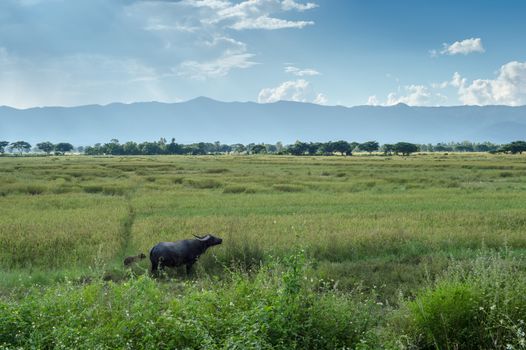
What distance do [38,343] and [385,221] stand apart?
13046 millimetres

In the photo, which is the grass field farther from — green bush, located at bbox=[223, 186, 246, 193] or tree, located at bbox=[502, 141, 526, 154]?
tree, located at bbox=[502, 141, 526, 154]

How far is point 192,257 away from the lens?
36.1 feet

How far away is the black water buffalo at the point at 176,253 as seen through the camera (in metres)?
10.5

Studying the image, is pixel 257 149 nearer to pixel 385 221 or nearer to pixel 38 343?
pixel 385 221

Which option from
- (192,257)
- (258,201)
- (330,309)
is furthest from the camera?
(258,201)

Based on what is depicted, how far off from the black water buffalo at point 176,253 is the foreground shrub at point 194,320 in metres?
3.51

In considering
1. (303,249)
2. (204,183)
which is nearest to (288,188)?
(204,183)

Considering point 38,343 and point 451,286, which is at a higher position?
point 451,286

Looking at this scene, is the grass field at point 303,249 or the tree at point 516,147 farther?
the tree at point 516,147

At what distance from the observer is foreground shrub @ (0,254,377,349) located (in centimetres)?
574

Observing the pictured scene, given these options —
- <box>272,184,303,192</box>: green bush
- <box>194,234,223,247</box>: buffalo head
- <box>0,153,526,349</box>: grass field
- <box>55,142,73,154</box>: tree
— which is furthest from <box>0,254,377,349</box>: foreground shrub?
<box>55,142,73,154</box>: tree

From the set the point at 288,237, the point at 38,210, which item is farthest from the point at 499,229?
the point at 38,210

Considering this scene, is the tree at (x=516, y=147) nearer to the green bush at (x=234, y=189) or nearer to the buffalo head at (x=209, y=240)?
the green bush at (x=234, y=189)

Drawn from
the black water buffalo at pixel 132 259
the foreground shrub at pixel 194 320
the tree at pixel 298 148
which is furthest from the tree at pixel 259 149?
the foreground shrub at pixel 194 320
